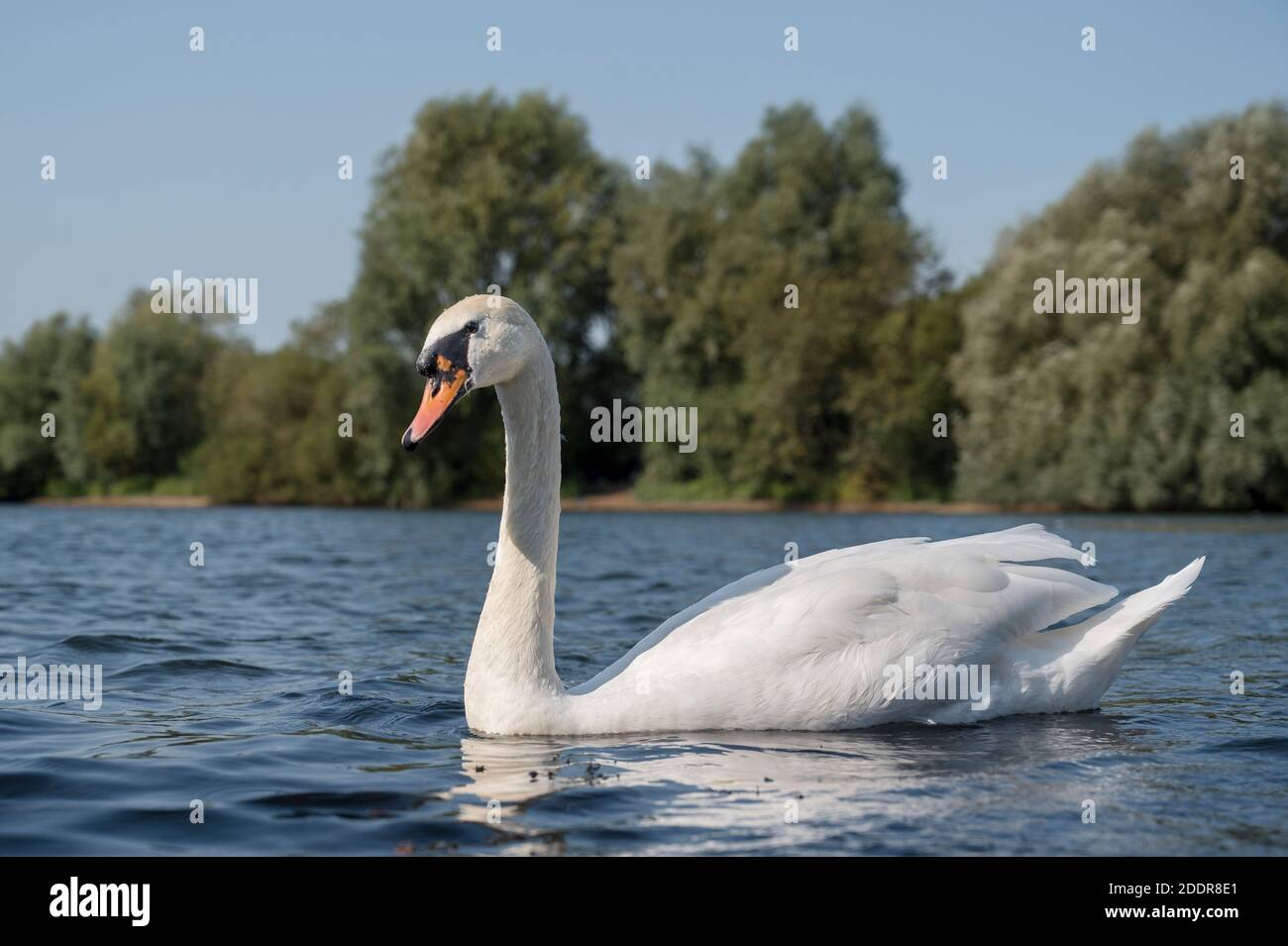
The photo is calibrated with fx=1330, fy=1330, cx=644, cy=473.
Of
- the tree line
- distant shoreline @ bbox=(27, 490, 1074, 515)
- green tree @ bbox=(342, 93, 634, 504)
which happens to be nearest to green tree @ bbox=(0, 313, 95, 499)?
the tree line

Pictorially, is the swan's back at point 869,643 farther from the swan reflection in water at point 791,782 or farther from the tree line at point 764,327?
the tree line at point 764,327

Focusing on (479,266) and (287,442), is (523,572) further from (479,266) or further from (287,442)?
(287,442)

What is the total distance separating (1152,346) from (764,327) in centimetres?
1695

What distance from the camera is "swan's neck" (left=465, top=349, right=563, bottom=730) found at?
649 cm

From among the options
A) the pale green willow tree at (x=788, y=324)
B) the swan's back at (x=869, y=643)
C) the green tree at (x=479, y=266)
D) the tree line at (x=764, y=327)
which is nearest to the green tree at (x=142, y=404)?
the tree line at (x=764, y=327)

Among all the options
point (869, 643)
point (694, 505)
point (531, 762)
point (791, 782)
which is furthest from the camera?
point (694, 505)

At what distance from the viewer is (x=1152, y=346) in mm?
36594

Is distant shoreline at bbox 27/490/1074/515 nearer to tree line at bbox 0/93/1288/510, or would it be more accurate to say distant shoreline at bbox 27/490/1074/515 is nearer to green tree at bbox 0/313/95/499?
tree line at bbox 0/93/1288/510

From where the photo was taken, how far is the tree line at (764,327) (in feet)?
123

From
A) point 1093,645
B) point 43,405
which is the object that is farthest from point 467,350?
point 43,405

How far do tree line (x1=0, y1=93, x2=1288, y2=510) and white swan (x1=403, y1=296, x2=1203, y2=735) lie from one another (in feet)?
101

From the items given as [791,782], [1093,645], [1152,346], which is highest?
[1152,346]

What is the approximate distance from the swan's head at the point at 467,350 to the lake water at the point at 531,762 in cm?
167
